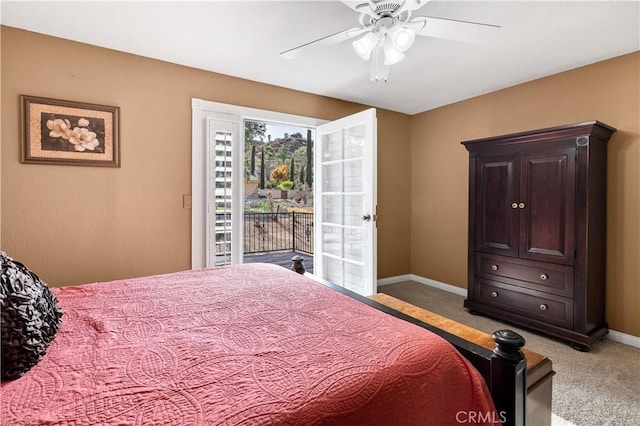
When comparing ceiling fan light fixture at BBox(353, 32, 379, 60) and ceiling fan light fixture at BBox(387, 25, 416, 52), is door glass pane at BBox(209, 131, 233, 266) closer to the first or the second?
ceiling fan light fixture at BBox(353, 32, 379, 60)

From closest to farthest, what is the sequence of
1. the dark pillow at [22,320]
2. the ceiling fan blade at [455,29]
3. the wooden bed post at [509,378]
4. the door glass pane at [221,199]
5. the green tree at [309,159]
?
the dark pillow at [22,320]
the wooden bed post at [509,378]
the ceiling fan blade at [455,29]
the door glass pane at [221,199]
the green tree at [309,159]

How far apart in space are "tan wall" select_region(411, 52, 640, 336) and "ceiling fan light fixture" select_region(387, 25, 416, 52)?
2.23m

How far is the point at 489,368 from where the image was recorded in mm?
1103

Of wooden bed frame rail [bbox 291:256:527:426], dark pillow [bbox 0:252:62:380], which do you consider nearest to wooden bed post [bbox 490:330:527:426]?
wooden bed frame rail [bbox 291:256:527:426]

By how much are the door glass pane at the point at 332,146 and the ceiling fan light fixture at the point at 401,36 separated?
172cm

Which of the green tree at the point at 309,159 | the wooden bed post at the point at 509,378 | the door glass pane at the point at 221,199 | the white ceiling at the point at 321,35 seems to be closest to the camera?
the wooden bed post at the point at 509,378

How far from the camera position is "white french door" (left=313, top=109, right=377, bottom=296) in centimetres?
298

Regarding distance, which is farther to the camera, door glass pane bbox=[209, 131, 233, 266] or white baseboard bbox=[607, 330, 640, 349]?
door glass pane bbox=[209, 131, 233, 266]

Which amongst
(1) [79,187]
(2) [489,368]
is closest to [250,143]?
(1) [79,187]

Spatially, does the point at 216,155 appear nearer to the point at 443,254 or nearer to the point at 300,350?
the point at 300,350

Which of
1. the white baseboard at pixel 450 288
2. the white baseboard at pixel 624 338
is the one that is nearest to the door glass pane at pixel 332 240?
the white baseboard at pixel 450 288

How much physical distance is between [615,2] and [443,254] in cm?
287

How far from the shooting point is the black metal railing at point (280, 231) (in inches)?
277

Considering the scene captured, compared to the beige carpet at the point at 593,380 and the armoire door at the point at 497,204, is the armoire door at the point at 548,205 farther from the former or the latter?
the beige carpet at the point at 593,380
